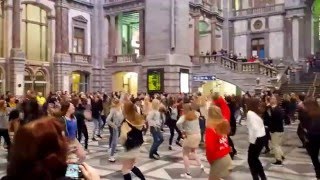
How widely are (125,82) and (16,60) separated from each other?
31.4 ft

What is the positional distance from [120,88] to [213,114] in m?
23.7

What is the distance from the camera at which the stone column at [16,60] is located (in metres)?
21.3

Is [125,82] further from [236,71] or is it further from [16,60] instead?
[16,60]

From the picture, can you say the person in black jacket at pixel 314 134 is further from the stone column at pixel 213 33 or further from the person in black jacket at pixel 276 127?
the stone column at pixel 213 33

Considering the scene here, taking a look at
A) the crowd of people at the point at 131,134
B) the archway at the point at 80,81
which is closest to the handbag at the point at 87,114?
the crowd of people at the point at 131,134

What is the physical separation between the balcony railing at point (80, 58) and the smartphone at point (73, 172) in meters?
24.5

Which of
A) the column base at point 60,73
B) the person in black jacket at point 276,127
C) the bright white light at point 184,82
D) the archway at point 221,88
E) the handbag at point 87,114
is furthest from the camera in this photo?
the archway at point 221,88

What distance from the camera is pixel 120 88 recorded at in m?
28.8

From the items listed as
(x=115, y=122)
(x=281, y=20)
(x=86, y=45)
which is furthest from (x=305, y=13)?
(x=115, y=122)

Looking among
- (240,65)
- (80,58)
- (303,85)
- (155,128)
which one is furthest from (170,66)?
(155,128)

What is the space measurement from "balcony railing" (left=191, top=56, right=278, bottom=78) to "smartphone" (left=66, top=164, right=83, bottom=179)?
2379cm

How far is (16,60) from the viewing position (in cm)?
2147

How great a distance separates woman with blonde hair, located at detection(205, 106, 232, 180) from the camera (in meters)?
5.27

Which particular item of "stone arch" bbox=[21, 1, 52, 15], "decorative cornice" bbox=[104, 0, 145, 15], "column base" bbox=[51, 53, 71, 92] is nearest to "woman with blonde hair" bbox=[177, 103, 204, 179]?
"column base" bbox=[51, 53, 71, 92]
